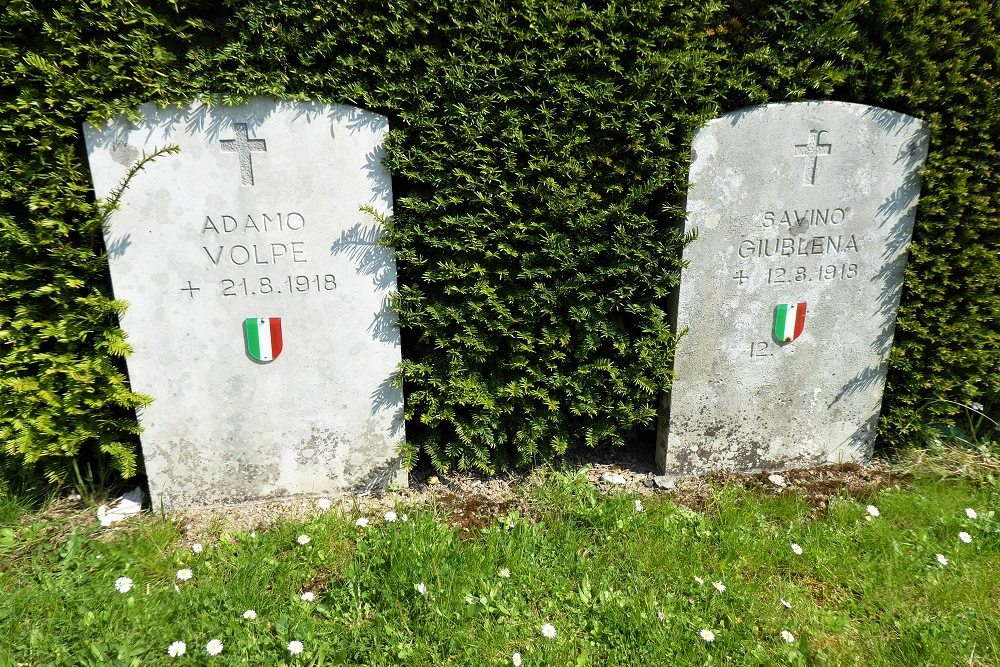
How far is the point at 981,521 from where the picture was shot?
10.0ft

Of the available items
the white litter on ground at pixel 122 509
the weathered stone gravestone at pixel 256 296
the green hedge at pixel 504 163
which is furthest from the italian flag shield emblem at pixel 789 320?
the white litter on ground at pixel 122 509

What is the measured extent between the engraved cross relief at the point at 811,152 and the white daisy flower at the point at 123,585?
3.49 meters

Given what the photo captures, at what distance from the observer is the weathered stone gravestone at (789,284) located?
317 centimetres

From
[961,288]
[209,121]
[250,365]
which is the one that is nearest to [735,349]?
[961,288]

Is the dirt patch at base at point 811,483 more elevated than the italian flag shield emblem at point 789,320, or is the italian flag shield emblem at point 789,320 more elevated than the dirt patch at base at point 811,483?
the italian flag shield emblem at point 789,320

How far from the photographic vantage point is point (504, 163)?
9.76 ft

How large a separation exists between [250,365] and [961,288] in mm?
3684

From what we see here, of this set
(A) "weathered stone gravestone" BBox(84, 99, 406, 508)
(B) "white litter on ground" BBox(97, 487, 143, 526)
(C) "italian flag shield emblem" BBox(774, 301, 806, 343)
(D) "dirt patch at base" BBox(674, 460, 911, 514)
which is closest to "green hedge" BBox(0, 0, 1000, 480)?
(A) "weathered stone gravestone" BBox(84, 99, 406, 508)

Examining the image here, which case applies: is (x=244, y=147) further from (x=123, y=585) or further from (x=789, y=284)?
(x=789, y=284)

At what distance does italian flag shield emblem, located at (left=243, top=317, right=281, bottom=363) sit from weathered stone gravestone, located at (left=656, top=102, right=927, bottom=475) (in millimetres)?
1980

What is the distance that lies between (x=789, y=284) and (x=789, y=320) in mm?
192

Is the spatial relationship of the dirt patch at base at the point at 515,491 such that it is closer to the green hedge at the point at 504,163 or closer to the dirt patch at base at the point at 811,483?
the dirt patch at base at the point at 811,483

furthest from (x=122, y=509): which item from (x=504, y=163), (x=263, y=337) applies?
(x=504, y=163)

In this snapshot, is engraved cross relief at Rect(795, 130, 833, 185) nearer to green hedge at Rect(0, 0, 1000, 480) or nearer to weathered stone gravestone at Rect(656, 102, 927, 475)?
weathered stone gravestone at Rect(656, 102, 927, 475)
